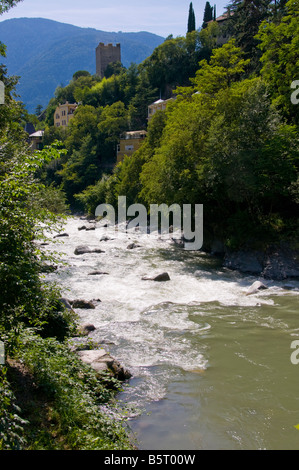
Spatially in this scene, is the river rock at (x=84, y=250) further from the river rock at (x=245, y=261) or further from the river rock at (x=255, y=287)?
the river rock at (x=255, y=287)

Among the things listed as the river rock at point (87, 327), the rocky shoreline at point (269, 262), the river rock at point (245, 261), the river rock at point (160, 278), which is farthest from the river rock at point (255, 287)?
the river rock at point (87, 327)

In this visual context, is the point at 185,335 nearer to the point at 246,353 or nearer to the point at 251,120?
the point at 246,353

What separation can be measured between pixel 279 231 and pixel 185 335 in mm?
11801

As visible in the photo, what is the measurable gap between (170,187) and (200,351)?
1539 cm

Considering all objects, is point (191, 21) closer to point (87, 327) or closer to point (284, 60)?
point (284, 60)

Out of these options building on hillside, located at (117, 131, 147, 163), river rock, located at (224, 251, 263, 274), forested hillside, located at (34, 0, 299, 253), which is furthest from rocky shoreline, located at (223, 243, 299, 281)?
building on hillside, located at (117, 131, 147, 163)

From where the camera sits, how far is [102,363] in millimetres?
9086

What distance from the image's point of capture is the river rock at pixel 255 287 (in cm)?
1727

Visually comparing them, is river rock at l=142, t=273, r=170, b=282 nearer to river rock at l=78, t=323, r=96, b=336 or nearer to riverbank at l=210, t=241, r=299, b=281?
riverbank at l=210, t=241, r=299, b=281

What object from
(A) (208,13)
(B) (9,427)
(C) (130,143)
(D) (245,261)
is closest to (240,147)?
(D) (245,261)

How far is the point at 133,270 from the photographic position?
72.0 feet

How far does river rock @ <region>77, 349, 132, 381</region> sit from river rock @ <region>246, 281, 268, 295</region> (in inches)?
356
